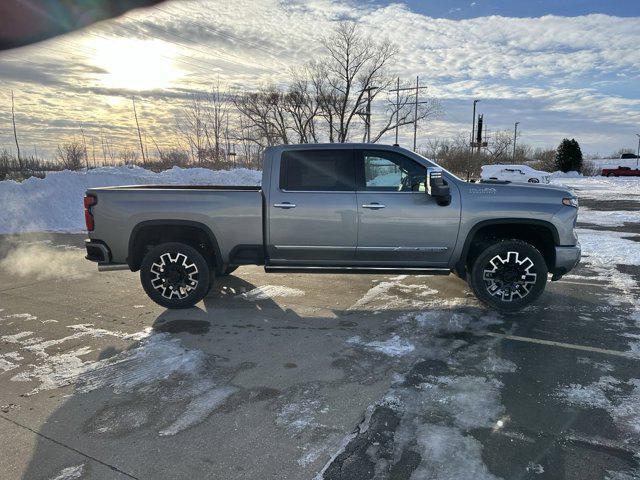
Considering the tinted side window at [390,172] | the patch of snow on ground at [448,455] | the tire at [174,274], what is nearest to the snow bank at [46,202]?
the tire at [174,274]

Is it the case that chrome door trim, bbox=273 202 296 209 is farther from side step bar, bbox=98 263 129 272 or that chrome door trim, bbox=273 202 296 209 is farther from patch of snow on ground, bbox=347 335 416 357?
side step bar, bbox=98 263 129 272

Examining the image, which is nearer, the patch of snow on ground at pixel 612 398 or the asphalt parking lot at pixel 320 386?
the asphalt parking lot at pixel 320 386

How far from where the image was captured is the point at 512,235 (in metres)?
5.44

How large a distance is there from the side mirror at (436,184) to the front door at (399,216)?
0.48 feet

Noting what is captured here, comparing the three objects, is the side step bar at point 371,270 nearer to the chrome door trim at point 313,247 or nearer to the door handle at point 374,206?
the chrome door trim at point 313,247

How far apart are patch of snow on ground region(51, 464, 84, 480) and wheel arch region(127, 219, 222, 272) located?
9.99 feet

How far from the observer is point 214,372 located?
12.5ft

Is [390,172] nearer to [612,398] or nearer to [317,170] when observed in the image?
[317,170]

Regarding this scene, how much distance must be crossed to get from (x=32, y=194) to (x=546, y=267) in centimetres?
1441

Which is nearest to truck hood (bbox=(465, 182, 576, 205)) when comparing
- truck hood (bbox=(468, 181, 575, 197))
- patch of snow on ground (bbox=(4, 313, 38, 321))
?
truck hood (bbox=(468, 181, 575, 197))

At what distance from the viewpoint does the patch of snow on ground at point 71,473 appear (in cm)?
252

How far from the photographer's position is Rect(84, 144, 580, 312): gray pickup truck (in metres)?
5.17

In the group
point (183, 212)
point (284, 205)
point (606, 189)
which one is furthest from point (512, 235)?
point (606, 189)

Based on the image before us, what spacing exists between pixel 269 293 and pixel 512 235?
3.25 m
